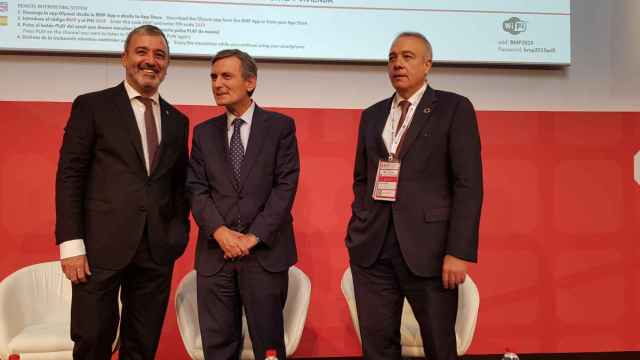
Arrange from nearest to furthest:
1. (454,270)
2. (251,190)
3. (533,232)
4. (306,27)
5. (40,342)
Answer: (454,270) < (251,190) < (40,342) < (306,27) < (533,232)

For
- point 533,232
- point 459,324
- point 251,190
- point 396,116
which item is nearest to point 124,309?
point 251,190

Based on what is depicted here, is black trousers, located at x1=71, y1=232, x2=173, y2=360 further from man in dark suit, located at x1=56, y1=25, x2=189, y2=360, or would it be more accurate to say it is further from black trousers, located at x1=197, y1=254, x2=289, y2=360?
black trousers, located at x1=197, y1=254, x2=289, y2=360

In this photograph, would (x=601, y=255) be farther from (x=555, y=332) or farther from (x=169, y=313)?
(x=169, y=313)

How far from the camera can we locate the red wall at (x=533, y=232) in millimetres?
3617

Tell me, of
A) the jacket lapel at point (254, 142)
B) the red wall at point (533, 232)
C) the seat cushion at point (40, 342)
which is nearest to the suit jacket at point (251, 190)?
the jacket lapel at point (254, 142)

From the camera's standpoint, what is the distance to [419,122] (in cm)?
225

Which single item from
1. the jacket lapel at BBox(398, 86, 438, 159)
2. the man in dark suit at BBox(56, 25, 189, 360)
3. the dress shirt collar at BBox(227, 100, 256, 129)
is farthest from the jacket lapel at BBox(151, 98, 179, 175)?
the jacket lapel at BBox(398, 86, 438, 159)

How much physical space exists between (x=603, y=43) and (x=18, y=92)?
3806 mm

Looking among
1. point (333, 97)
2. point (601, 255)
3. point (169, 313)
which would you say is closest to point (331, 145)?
point (333, 97)

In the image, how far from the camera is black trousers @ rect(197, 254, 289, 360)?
235 centimetres

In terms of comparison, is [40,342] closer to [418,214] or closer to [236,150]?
[236,150]

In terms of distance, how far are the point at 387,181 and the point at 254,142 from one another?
586 millimetres

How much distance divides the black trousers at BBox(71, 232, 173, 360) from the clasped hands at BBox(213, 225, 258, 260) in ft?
1.03

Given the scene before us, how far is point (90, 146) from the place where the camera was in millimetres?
2287
